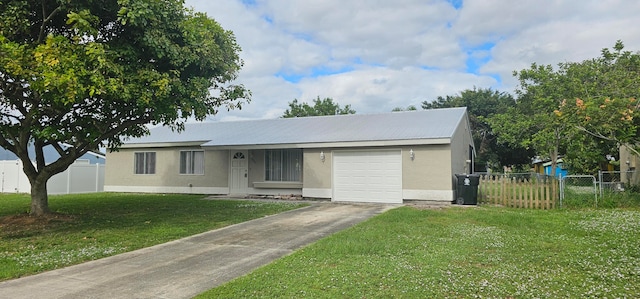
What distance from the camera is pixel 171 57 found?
9.32m

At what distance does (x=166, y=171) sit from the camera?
20.1 metres

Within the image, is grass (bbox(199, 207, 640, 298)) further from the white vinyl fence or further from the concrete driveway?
the white vinyl fence

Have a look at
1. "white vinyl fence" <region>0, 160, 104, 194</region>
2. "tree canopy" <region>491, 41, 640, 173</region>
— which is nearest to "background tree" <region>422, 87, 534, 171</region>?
"tree canopy" <region>491, 41, 640, 173</region>

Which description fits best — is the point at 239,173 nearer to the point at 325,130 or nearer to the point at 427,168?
the point at 325,130

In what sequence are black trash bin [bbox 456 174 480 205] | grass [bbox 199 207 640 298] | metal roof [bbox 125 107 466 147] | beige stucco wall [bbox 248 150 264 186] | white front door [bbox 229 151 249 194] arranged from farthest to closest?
white front door [bbox 229 151 249 194] → beige stucco wall [bbox 248 150 264 186] → metal roof [bbox 125 107 466 147] → black trash bin [bbox 456 174 480 205] → grass [bbox 199 207 640 298]

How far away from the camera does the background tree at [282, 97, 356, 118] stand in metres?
43.7

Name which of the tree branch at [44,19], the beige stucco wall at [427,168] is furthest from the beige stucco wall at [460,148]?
the tree branch at [44,19]

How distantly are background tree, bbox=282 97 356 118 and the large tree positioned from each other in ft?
105

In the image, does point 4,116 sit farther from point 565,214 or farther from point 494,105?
point 494,105

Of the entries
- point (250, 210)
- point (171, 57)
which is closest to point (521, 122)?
point (250, 210)

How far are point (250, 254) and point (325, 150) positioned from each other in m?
9.41

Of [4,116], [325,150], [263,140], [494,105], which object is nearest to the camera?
[4,116]

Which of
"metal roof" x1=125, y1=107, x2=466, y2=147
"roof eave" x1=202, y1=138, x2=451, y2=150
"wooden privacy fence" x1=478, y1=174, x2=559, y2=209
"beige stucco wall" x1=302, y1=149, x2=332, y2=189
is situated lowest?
"wooden privacy fence" x1=478, y1=174, x2=559, y2=209

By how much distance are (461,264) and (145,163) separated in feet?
61.2
